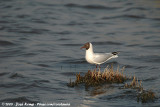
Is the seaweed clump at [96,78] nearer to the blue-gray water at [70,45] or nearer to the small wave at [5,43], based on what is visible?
the blue-gray water at [70,45]

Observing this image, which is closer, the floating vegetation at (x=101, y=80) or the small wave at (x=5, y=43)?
the floating vegetation at (x=101, y=80)

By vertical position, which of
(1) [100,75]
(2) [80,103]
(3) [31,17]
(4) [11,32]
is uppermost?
(3) [31,17]

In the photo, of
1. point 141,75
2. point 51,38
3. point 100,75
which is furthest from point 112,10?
point 100,75

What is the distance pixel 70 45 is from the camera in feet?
60.4

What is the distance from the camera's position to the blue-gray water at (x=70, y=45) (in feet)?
34.6

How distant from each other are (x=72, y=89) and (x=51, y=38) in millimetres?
9259

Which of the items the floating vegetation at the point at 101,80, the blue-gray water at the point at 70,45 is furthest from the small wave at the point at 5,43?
the floating vegetation at the point at 101,80

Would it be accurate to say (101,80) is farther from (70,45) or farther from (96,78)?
(70,45)

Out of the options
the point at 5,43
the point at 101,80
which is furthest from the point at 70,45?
the point at 101,80

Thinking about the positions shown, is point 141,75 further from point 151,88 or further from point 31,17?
Answer: point 31,17

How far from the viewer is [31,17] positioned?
81.1 ft

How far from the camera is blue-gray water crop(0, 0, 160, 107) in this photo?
10555 mm

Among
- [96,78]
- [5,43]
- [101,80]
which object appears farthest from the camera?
[5,43]

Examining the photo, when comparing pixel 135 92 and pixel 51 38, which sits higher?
pixel 51 38
